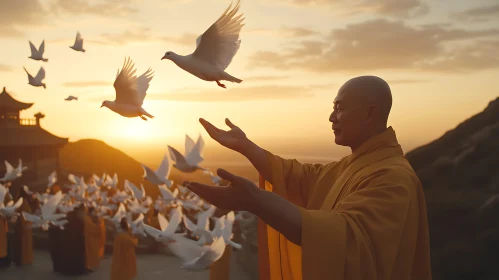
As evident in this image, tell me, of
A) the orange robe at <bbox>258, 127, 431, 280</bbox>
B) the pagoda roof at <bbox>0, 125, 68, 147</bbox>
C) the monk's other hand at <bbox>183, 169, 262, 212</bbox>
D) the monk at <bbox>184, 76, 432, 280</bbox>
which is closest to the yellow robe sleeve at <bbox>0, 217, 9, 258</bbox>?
the monk at <bbox>184, 76, 432, 280</bbox>

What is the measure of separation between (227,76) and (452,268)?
24.1 feet

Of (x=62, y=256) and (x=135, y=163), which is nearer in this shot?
(x=62, y=256)

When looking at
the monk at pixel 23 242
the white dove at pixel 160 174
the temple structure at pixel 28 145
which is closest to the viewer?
the white dove at pixel 160 174

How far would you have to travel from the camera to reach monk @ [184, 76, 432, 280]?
2012 millimetres

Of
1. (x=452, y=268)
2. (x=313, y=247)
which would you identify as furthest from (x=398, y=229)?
(x=452, y=268)

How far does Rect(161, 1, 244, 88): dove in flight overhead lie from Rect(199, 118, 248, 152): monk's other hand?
0.47 metres

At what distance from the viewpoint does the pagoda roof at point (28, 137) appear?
3073 centimetres

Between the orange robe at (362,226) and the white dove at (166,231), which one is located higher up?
the orange robe at (362,226)

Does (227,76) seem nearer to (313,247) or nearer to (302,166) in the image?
(302,166)

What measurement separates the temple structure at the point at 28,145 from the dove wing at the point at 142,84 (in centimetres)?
2721

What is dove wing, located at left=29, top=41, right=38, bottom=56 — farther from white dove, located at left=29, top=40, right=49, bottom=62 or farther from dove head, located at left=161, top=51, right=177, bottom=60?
dove head, located at left=161, top=51, right=177, bottom=60

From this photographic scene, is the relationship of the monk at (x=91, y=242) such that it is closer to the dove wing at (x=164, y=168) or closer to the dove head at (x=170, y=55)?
the dove wing at (x=164, y=168)

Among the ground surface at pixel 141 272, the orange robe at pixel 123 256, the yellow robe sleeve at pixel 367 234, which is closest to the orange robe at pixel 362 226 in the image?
the yellow robe sleeve at pixel 367 234

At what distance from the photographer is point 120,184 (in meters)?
35.6
